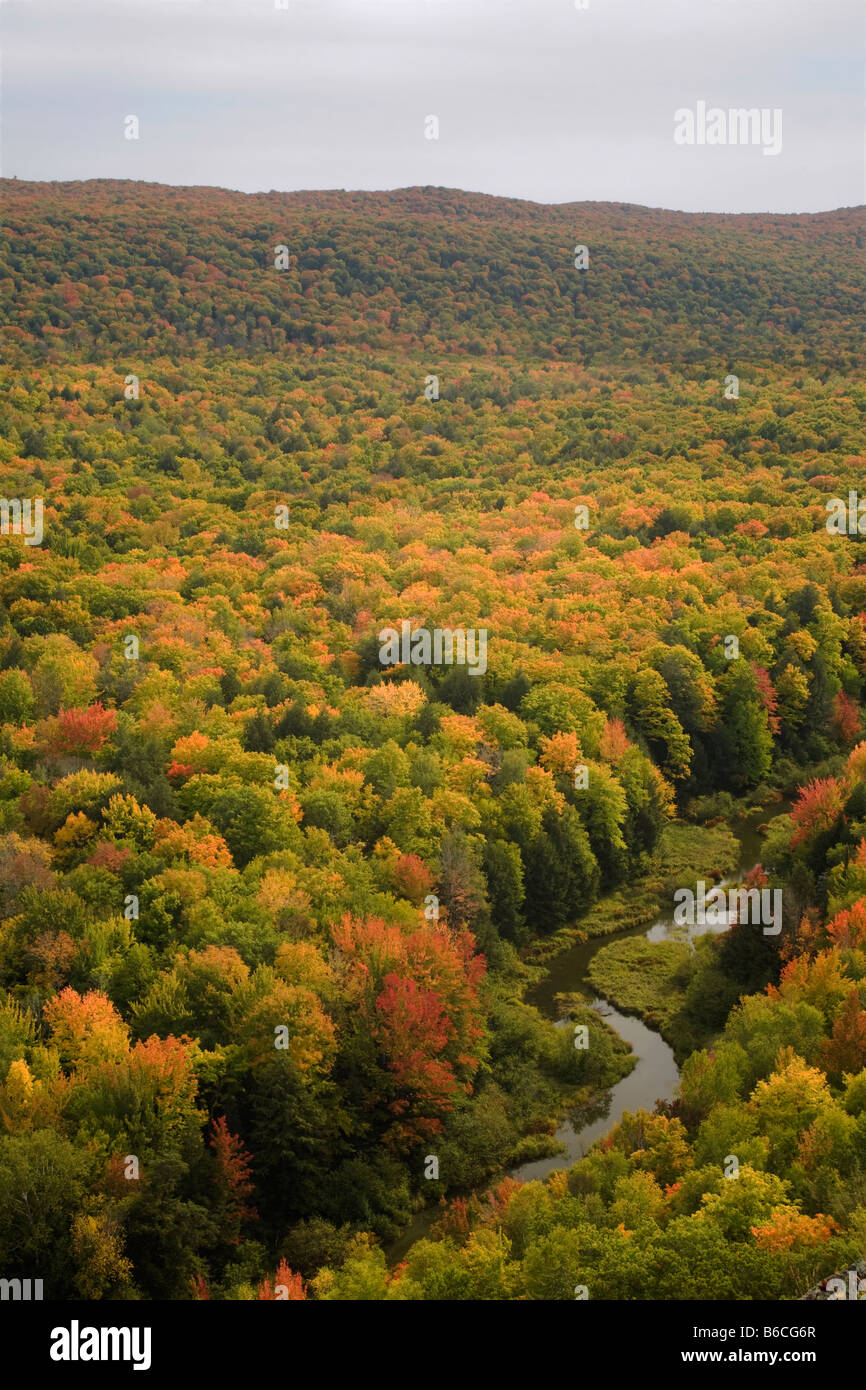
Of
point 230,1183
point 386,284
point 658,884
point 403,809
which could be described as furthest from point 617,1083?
point 386,284

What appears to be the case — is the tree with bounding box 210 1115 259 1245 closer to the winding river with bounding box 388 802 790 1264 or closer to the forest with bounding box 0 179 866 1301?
the forest with bounding box 0 179 866 1301

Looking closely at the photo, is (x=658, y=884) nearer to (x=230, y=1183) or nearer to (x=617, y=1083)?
(x=617, y=1083)

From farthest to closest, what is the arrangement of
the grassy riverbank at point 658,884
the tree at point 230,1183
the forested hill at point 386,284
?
the forested hill at point 386,284, the grassy riverbank at point 658,884, the tree at point 230,1183

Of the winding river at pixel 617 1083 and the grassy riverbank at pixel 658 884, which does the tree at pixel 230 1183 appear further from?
the grassy riverbank at pixel 658 884

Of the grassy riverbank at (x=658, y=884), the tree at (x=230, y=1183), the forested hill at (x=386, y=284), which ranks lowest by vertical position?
the tree at (x=230, y=1183)

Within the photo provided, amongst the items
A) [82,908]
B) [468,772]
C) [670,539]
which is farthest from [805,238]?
[82,908]

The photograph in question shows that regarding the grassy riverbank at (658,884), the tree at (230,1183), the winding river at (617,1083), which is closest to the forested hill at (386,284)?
the grassy riverbank at (658,884)
